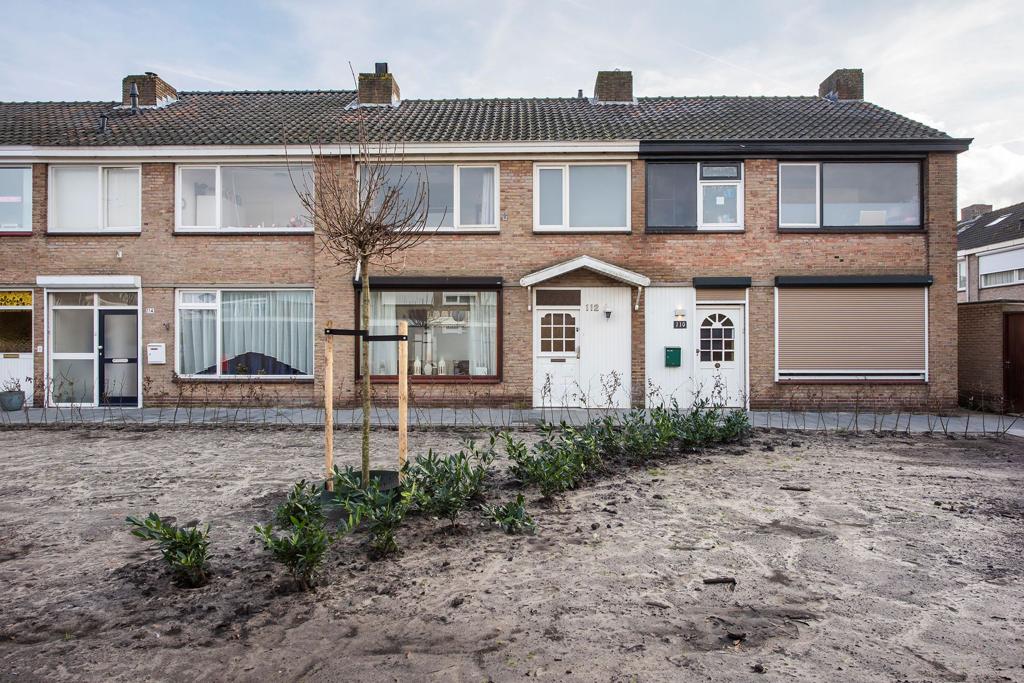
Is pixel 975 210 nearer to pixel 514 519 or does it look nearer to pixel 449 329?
pixel 449 329

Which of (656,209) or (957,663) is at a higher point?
(656,209)

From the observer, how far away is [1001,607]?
4043 millimetres

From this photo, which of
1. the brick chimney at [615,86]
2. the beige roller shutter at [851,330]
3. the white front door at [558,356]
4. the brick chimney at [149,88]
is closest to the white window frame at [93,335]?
the brick chimney at [149,88]

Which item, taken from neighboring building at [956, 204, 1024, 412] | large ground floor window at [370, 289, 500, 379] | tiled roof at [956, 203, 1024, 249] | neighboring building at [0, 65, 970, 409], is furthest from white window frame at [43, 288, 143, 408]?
tiled roof at [956, 203, 1024, 249]

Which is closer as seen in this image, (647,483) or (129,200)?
(647,483)

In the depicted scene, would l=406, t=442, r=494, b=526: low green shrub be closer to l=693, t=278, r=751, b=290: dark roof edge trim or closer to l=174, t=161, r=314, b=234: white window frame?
l=693, t=278, r=751, b=290: dark roof edge trim

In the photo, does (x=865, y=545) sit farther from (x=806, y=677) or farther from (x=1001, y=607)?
(x=806, y=677)

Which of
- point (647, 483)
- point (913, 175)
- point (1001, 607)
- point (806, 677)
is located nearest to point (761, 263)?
point (913, 175)

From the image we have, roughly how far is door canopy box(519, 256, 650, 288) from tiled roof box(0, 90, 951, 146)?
2.77m

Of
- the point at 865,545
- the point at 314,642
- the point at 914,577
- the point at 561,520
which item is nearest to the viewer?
the point at 314,642

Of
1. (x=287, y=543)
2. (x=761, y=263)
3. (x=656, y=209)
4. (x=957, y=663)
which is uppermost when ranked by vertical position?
(x=656, y=209)

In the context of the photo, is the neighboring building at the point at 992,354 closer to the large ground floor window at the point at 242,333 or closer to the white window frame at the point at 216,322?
the white window frame at the point at 216,322

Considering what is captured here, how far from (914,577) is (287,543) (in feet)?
14.0

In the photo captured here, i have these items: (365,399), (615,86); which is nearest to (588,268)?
(615,86)
